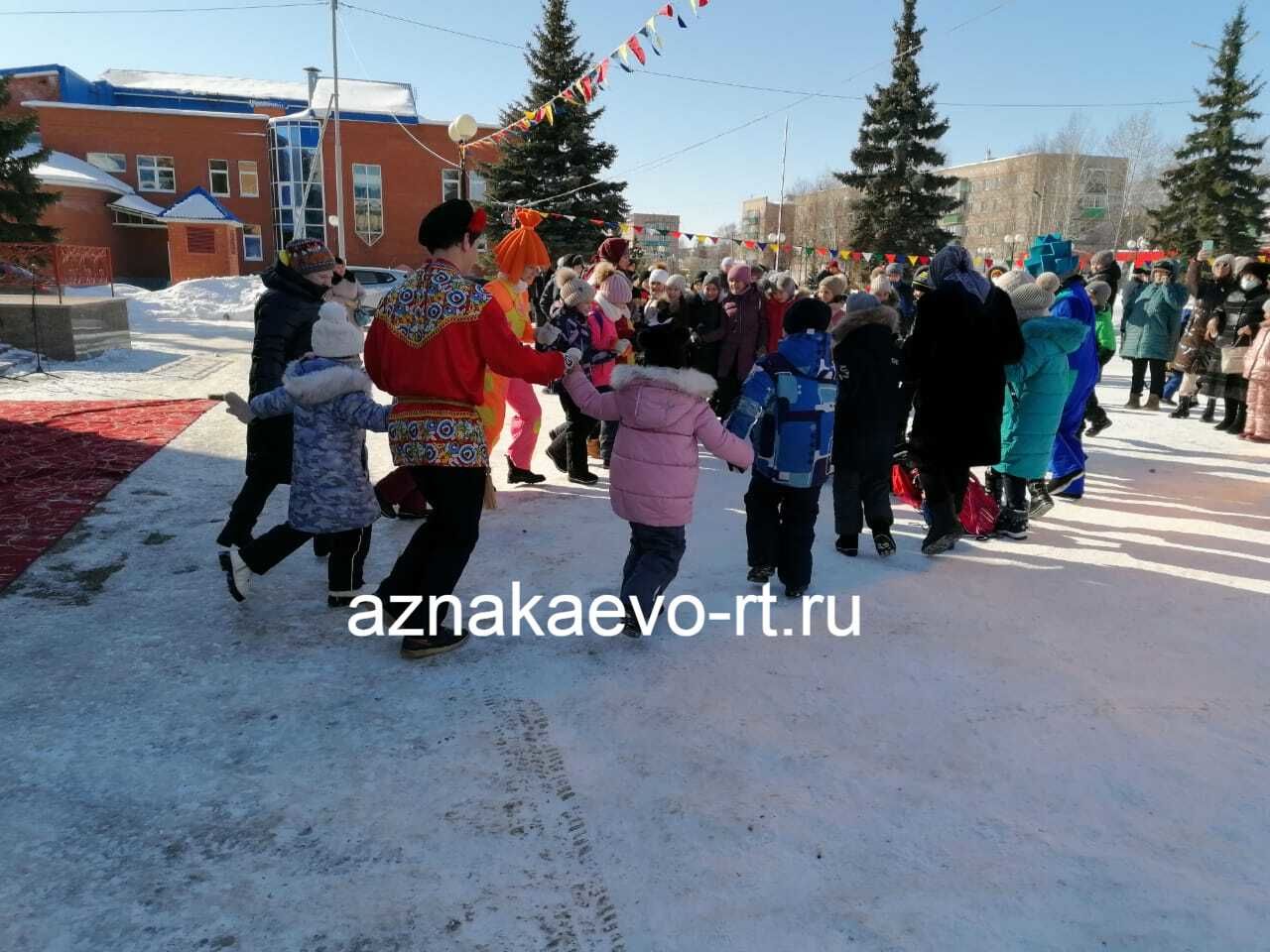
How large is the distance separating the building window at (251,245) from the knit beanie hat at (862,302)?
36.5 meters

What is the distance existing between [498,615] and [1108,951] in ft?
8.65

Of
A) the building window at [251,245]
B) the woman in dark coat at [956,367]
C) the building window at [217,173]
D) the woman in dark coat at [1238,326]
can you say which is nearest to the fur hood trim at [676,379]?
the woman in dark coat at [956,367]

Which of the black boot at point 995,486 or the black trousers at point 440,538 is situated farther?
the black boot at point 995,486

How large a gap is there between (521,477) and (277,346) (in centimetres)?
241

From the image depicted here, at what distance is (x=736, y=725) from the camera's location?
2941 mm

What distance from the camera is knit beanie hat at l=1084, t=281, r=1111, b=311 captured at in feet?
24.6

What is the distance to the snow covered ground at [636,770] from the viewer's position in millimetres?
2053

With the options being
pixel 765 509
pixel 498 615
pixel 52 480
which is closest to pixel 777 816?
pixel 498 615

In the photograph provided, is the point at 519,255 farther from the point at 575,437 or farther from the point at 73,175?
the point at 73,175

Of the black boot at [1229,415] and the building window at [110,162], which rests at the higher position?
the building window at [110,162]

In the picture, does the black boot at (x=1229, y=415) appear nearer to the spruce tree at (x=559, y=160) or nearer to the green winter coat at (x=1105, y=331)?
the green winter coat at (x=1105, y=331)

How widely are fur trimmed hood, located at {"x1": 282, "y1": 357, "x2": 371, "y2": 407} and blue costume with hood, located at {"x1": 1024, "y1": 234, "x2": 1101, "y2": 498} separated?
14.8 feet

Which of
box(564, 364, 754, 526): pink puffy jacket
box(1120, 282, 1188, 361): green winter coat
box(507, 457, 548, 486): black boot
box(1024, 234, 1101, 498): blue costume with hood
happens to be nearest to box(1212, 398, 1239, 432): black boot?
box(1120, 282, 1188, 361): green winter coat

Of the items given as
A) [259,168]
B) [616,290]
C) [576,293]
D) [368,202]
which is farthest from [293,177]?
[576,293]
